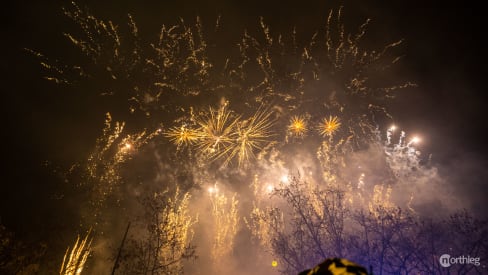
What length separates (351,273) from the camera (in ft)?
10.2

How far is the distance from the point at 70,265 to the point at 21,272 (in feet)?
20.0

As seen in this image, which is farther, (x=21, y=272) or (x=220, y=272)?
(x=220, y=272)

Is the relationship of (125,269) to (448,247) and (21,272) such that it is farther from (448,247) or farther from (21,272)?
(448,247)

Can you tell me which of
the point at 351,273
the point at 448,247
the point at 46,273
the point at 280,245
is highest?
the point at 448,247

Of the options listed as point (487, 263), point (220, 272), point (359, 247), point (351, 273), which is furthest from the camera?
point (220, 272)

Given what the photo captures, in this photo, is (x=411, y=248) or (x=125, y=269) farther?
(x=125, y=269)

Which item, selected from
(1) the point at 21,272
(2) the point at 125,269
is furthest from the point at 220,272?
(1) the point at 21,272

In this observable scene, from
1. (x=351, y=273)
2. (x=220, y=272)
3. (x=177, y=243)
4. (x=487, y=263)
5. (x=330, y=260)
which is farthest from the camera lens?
(x=220, y=272)

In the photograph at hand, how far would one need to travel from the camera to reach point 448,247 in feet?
74.4

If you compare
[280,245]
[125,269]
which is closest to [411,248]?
[280,245]

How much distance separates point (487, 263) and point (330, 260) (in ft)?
79.8

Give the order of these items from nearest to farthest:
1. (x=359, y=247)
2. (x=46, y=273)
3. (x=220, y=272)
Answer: (x=359, y=247)
(x=46, y=273)
(x=220, y=272)

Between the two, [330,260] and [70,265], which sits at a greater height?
[330,260]

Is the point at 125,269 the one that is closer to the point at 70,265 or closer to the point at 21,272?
the point at 70,265
